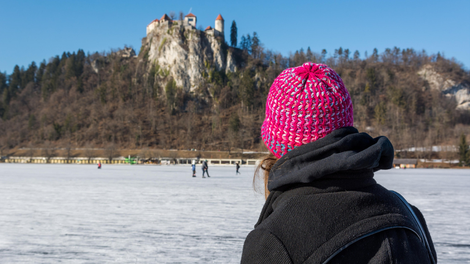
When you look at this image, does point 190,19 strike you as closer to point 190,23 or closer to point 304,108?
point 190,23

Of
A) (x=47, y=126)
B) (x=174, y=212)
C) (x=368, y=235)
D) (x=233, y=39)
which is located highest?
(x=233, y=39)

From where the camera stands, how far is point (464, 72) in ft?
417

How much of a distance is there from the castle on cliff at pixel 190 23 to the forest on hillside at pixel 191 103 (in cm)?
1202

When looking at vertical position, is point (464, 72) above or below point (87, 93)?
above

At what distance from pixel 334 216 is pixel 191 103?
105 meters

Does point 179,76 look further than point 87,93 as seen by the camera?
No

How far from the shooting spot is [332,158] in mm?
1098

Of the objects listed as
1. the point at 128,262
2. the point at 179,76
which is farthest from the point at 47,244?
the point at 179,76

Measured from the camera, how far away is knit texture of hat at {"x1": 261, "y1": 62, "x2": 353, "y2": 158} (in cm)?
128

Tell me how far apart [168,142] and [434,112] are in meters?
84.0

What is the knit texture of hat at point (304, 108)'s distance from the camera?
1277mm

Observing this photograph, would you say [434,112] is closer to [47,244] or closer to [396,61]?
[396,61]

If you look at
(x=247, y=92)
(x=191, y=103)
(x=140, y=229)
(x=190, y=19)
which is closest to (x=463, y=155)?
(x=140, y=229)

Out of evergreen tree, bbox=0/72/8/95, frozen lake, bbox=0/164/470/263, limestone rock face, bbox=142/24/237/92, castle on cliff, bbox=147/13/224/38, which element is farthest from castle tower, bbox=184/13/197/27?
frozen lake, bbox=0/164/470/263
